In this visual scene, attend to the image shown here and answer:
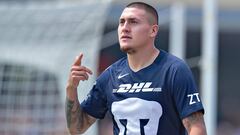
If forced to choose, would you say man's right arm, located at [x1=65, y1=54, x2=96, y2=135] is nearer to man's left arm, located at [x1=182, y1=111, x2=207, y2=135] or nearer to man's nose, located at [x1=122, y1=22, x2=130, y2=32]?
man's nose, located at [x1=122, y1=22, x2=130, y2=32]

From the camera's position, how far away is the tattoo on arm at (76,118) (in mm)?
5887

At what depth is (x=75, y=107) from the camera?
5887mm

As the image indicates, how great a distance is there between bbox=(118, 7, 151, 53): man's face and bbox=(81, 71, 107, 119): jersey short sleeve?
390 millimetres

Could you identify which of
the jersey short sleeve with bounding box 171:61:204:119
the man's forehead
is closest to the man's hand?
the man's forehead

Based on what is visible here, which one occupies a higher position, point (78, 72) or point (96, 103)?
point (78, 72)

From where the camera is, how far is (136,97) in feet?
18.4

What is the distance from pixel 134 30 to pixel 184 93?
0.50 m

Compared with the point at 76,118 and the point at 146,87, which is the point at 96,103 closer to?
the point at 76,118

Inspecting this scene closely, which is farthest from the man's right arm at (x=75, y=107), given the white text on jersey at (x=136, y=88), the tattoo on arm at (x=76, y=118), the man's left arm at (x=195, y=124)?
the man's left arm at (x=195, y=124)

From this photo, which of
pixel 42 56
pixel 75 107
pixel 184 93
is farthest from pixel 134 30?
pixel 42 56

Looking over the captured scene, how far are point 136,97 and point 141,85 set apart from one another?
8 centimetres

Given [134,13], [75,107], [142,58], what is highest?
[134,13]

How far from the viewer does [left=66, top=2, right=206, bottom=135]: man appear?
17.9ft

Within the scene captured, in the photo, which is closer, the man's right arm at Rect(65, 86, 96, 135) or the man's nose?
the man's nose
